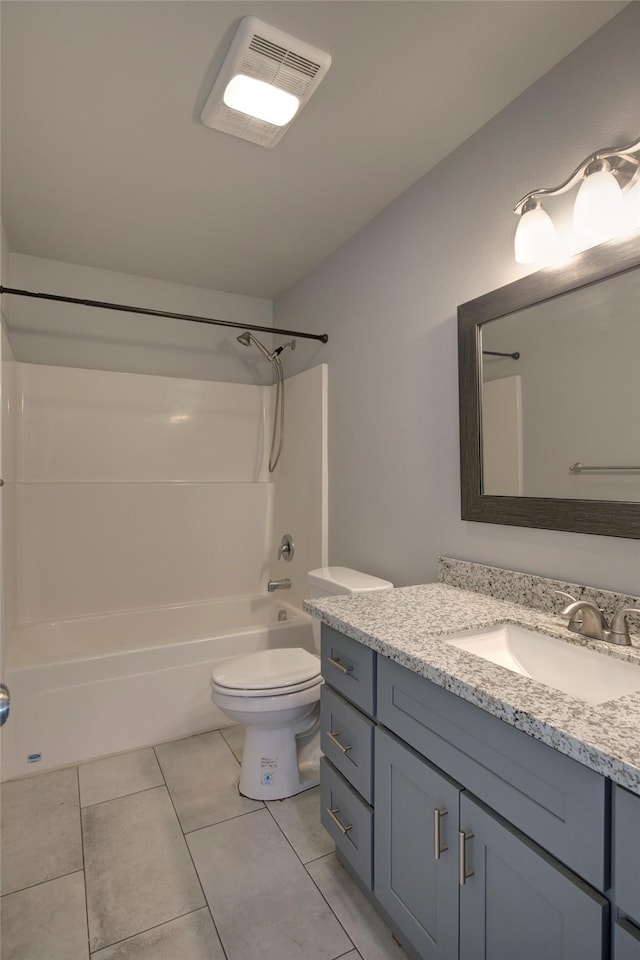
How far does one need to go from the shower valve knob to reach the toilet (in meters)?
1.00

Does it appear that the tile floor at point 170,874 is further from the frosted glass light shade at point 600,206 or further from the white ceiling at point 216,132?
the white ceiling at point 216,132

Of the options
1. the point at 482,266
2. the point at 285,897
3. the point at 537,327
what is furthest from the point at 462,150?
the point at 285,897

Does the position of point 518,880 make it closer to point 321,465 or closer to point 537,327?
point 537,327

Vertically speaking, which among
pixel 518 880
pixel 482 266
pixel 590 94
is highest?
pixel 590 94

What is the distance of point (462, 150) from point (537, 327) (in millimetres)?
784

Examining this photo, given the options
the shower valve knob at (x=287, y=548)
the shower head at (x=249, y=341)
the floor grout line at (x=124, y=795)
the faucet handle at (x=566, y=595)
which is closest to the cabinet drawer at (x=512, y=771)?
the faucet handle at (x=566, y=595)

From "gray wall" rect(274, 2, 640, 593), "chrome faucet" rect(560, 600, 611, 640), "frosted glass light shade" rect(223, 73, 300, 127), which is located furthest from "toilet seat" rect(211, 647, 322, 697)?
"frosted glass light shade" rect(223, 73, 300, 127)

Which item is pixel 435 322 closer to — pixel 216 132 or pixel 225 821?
pixel 216 132

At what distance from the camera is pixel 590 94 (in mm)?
1322

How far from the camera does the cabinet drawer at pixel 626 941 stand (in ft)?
2.22

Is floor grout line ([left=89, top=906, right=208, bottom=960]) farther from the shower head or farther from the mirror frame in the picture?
the shower head

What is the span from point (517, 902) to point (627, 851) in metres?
0.30

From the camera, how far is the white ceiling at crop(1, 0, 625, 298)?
1.28 m

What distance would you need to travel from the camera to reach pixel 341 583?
6.68 feet
